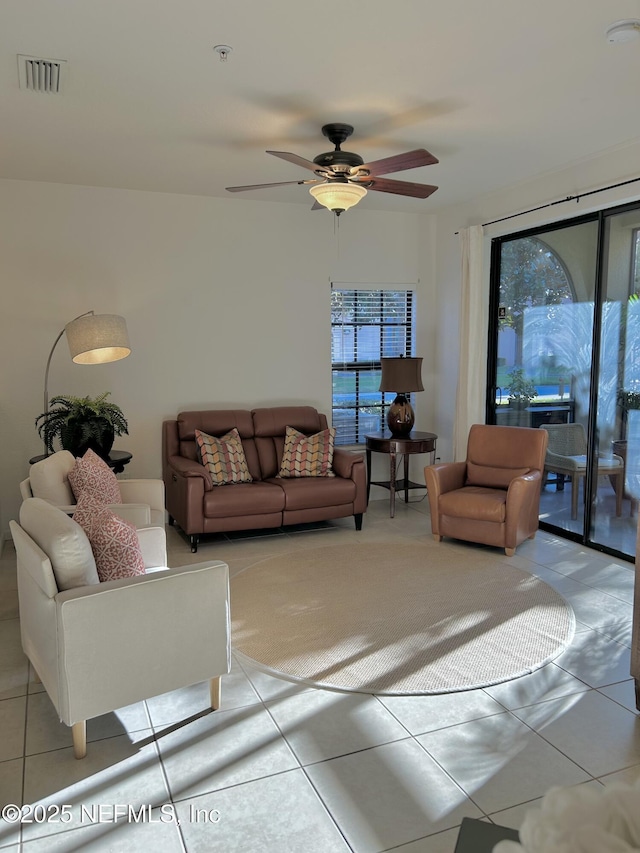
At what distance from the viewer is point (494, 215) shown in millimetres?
5668

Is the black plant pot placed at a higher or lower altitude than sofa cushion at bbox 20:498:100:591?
higher

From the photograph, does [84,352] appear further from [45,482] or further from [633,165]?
[633,165]

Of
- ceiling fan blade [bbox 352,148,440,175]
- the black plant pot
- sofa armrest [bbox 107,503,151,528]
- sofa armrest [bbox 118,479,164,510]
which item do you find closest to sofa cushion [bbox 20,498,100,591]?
sofa armrest [bbox 107,503,151,528]

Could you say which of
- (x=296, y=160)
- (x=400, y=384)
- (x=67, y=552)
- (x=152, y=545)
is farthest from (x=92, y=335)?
(x=400, y=384)

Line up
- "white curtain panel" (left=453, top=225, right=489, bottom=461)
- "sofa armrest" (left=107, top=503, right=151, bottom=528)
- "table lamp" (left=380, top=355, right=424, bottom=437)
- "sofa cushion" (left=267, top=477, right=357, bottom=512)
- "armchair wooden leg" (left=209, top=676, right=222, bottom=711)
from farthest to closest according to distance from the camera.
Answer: "table lamp" (left=380, top=355, right=424, bottom=437) < "white curtain panel" (left=453, top=225, right=489, bottom=461) < "sofa cushion" (left=267, top=477, right=357, bottom=512) < "sofa armrest" (left=107, top=503, right=151, bottom=528) < "armchair wooden leg" (left=209, top=676, right=222, bottom=711)

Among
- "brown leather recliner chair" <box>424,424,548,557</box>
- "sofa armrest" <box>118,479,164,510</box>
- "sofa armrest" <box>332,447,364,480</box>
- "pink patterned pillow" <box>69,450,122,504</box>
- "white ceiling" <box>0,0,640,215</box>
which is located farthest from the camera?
"sofa armrest" <box>332,447,364,480</box>

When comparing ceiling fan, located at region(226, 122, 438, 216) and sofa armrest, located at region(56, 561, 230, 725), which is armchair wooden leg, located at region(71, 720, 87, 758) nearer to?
sofa armrest, located at region(56, 561, 230, 725)

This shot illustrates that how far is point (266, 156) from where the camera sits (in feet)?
14.8

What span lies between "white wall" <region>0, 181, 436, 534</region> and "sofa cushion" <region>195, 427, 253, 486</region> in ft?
1.99

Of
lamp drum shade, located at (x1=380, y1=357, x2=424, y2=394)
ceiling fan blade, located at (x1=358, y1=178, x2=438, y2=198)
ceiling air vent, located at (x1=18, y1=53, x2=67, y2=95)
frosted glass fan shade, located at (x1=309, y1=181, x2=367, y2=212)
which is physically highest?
ceiling air vent, located at (x1=18, y1=53, x2=67, y2=95)

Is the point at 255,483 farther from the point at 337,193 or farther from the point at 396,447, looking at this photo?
the point at 337,193

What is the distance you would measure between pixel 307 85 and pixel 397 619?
9.17 ft

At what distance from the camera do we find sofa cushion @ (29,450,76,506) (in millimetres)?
3393

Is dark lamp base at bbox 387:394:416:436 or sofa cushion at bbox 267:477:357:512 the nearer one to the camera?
sofa cushion at bbox 267:477:357:512
